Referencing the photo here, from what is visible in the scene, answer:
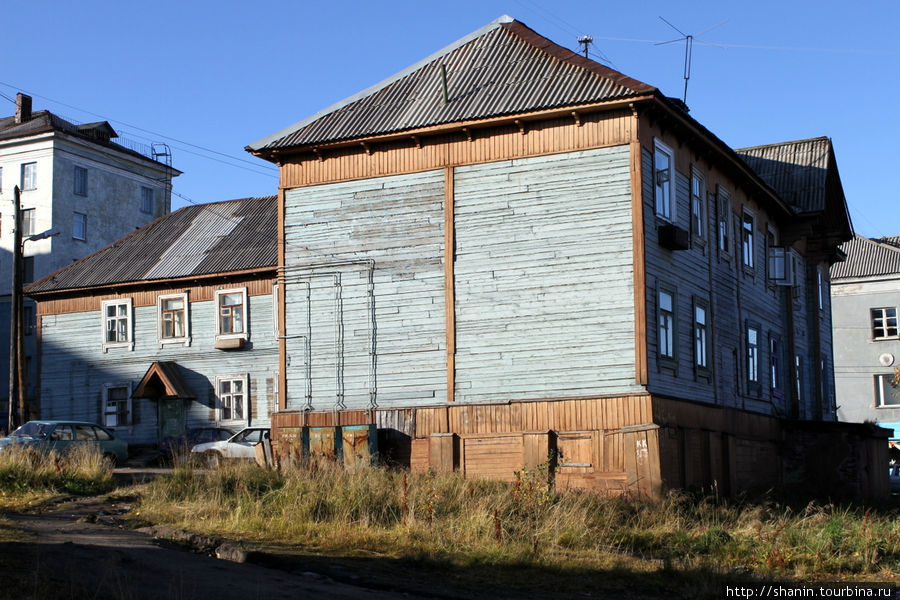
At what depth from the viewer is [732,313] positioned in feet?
90.2

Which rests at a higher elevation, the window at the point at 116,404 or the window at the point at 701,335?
the window at the point at 701,335

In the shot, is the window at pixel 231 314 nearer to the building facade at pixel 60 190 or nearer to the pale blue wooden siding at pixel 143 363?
the pale blue wooden siding at pixel 143 363

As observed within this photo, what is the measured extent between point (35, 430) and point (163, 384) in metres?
9.54

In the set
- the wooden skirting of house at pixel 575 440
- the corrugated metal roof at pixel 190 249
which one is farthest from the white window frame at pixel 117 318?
the wooden skirting of house at pixel 575 440

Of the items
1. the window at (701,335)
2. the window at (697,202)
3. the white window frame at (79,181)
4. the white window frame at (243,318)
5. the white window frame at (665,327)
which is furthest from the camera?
the white window frame at (79,181)

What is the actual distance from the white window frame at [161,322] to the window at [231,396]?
6.18 feet

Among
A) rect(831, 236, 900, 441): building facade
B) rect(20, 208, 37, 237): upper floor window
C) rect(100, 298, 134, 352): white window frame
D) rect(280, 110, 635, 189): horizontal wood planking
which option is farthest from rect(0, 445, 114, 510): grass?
rect(831, 236, 900, 441): building facade

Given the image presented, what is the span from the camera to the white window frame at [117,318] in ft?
121

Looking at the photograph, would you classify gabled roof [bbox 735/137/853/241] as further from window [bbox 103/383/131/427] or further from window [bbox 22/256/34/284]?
window [bbox 22/256/34/284]

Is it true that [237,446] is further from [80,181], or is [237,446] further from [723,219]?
[80,181]

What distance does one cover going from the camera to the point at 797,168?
33.4 m

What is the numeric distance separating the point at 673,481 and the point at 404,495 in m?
7.50

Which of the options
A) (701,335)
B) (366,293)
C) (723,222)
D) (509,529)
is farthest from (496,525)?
(723,222)

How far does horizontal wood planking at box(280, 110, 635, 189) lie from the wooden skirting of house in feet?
18.0
